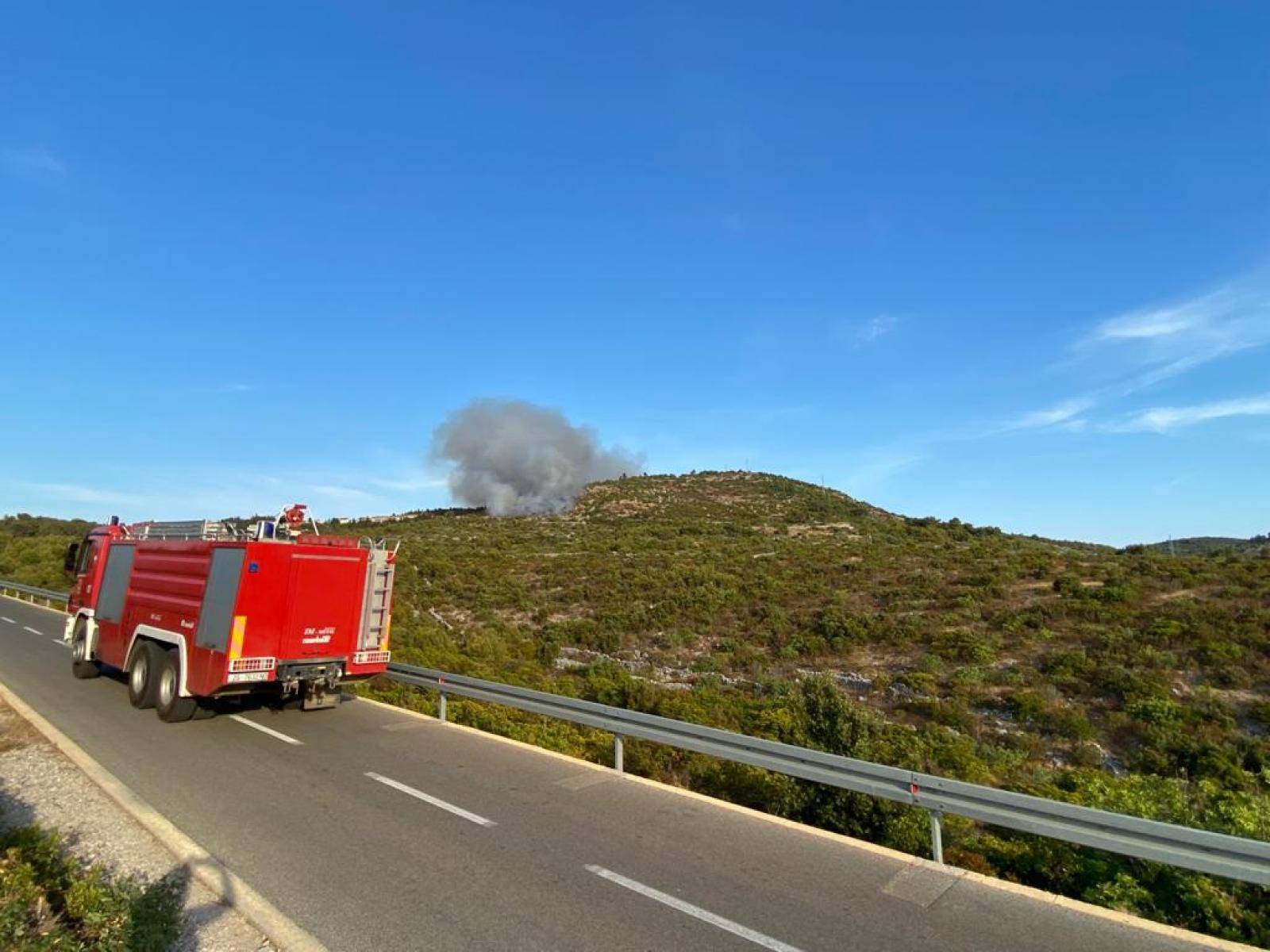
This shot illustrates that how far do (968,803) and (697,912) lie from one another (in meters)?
2.33

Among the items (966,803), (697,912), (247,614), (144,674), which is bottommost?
(697,912)

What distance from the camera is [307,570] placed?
10531 millimetres

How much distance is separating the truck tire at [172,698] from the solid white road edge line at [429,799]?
4.01m

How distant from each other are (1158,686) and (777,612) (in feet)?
36.2

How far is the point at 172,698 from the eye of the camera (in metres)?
10.5

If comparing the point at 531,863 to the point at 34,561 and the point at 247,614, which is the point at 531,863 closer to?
the point at 247,614

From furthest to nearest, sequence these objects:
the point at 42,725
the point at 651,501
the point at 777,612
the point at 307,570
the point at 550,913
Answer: the point at 651,501 < the point at 777,612 < the point at 307,570 < the point at 42,725 < the point at 550,913

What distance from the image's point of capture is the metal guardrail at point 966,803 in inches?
176

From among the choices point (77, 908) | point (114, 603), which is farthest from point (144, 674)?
point (77, 908)

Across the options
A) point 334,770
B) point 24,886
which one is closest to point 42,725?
point 334,770

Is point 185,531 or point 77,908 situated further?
point 185,531

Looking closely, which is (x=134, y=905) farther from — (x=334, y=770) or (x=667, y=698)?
(x=667, y=698)

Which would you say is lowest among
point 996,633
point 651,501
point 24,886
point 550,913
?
point 550,913

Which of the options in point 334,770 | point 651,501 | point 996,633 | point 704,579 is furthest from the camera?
point 651,501
